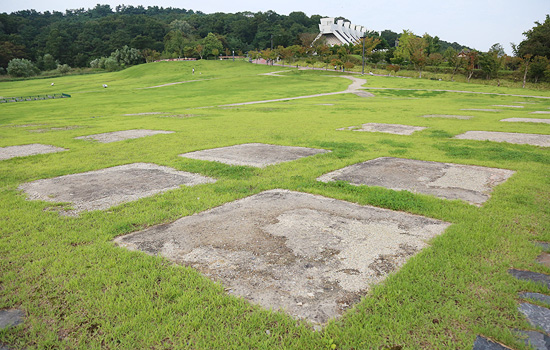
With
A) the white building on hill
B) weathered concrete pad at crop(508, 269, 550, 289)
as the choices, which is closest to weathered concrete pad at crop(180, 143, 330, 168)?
weathered concrete pad at crop(508, 269, 550, 289)

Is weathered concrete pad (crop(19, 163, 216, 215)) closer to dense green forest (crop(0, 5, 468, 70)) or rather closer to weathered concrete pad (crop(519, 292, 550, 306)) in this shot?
weathered concrete pad (crop(519, 292, 550, 306))

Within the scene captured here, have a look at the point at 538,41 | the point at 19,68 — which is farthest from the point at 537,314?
the point at 19,68

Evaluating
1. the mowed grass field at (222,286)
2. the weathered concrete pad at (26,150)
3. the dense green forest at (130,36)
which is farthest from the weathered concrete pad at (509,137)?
the dense green forest at (130,36)

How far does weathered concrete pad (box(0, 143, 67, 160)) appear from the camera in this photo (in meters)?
10.6

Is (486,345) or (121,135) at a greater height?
(121,135)

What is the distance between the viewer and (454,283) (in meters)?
3.73

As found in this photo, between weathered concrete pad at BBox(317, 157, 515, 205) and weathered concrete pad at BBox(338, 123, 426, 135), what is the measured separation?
4.97 metres

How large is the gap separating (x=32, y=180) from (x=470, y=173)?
980 centimetres

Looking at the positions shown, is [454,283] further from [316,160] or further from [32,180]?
[32,180]

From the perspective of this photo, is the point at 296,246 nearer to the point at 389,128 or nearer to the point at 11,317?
the point at 11,317

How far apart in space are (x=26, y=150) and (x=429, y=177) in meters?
Result: 12.0

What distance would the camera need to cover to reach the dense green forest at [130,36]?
4044 inches

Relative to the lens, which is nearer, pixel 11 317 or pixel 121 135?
pixel 11 317

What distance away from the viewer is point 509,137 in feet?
40.2
